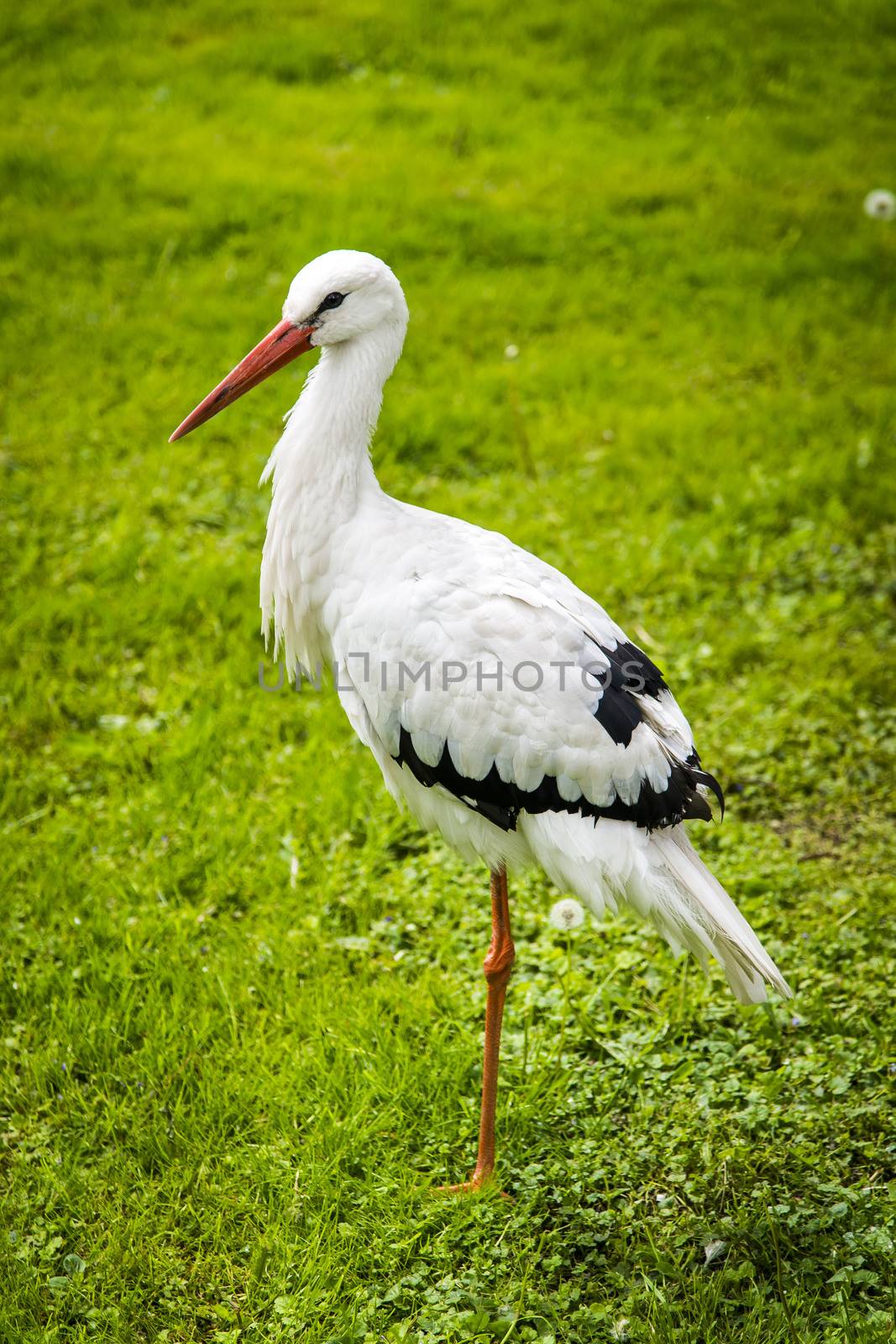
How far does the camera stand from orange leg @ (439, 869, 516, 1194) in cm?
277

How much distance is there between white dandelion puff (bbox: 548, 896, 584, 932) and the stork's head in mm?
1599

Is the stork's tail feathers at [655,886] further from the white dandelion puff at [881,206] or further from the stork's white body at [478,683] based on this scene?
the white dandelion puff at [881,206]

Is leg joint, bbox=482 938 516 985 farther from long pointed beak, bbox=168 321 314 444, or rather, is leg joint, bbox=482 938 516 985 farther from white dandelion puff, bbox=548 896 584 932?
long pointed beak, bbox=168 321 314 444

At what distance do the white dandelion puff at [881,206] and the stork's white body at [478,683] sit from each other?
5312mm

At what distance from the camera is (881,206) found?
23.3ft

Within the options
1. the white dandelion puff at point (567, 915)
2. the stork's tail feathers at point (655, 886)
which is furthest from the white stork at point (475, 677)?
the white dandelion puff at point (567, 915)

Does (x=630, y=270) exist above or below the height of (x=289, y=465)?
below

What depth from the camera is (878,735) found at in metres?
4.08

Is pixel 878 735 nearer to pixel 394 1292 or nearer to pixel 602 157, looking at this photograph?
pixel 394 1292

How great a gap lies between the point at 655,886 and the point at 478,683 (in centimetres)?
59

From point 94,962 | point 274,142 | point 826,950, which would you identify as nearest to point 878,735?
point 826,950

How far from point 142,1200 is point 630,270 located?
5732 millimetres

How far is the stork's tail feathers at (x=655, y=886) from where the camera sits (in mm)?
2617

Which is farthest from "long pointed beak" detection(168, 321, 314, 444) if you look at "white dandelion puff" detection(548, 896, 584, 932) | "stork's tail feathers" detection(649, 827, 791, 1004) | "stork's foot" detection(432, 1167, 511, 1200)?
"stork's foot" detection(432, 1167, 511, 1200)
